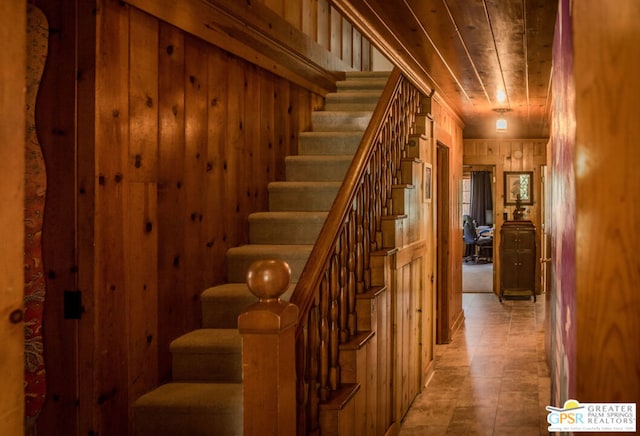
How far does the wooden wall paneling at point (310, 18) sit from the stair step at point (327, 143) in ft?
3.81

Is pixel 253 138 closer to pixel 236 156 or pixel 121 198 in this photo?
pixel 236 156

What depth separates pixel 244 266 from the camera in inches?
147

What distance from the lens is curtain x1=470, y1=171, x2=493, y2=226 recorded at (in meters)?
17.0

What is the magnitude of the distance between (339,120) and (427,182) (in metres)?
0.94

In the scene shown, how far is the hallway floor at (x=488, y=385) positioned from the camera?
14.2 feet

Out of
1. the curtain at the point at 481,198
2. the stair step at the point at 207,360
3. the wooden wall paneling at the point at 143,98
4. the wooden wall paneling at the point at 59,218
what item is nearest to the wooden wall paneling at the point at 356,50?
the wooden wall paneling at the point at 143,98

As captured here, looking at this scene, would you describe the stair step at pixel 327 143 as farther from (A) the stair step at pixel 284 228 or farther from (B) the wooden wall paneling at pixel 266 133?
(A) the stair step at pixel 284 228

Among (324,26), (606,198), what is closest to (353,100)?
(324,26)

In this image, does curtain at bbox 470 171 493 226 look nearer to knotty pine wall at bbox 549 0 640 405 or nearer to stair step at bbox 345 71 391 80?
stair step at bbox 345 71 391 80

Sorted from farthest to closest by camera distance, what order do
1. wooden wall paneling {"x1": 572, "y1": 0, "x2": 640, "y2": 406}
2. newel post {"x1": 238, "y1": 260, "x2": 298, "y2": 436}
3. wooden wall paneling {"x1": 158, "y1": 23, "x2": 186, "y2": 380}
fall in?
wooden wall paneling {"x1": 158, "y1": 23, "x2": 186, "y2": 380} → newel post {"x1": 238, "y1": 260, "x2": 298, "y2": 436} → wooden wall paneling {"x1": 572, "y1": 0, "x2": 640, "y2": 406}

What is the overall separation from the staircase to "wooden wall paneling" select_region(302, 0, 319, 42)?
551 millimetres

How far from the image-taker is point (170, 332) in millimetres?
3139

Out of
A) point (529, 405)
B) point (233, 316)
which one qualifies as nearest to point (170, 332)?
point (233, 316)

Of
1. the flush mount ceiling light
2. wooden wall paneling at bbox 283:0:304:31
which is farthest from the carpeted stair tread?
the flush mount ceiling light
